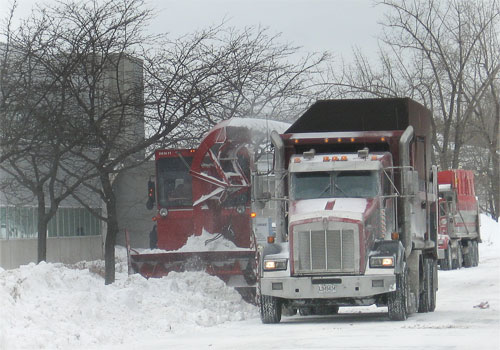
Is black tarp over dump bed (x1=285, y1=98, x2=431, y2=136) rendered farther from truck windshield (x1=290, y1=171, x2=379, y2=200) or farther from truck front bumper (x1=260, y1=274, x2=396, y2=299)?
truck front bumper (x1=260, y1=274, x2=396, y2=299)

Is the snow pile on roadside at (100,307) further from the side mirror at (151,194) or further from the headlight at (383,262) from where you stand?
the side mirror at (151,194)

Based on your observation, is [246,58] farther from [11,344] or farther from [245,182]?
[11,344]

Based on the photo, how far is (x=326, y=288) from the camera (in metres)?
17.6

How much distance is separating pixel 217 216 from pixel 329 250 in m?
6.29

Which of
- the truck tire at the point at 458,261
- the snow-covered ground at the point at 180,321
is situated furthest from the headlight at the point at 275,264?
the truck tire at the point at 458,261

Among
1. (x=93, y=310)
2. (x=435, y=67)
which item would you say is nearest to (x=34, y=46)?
(x=93, y=310)

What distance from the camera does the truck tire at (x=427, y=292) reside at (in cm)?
2034

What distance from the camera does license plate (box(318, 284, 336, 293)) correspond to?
17562mm

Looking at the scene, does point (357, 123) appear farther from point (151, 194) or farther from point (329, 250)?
point (151, 194)

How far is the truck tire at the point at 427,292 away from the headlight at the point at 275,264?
3644 mm

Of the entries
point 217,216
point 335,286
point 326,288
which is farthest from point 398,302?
point 217,216

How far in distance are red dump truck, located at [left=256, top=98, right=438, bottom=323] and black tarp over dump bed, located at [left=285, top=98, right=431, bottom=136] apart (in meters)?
0.02

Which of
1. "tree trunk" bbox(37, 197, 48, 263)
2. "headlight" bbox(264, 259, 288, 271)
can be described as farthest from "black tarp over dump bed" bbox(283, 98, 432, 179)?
"tree trunk" bbox(37, 197, 48, 263)

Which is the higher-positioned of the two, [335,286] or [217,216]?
[217,216]
